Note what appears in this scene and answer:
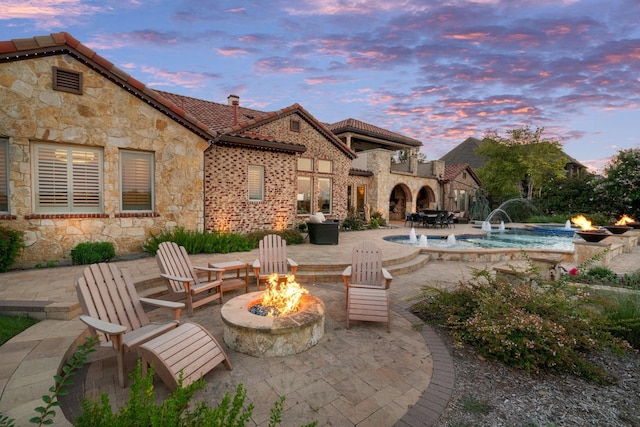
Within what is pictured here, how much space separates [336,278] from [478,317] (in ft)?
11.2

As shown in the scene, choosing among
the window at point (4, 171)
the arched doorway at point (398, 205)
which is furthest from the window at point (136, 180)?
the arched doorway at point (398, 205)

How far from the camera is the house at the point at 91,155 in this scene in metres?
6.55

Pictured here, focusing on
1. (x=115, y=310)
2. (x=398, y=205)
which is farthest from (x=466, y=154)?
(x=115, y=310)

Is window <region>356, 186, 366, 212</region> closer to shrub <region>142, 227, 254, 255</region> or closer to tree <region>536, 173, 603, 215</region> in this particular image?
shrub <region>142, 227, 254, 255</region>

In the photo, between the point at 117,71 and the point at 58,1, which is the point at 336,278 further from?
the point at 58,1

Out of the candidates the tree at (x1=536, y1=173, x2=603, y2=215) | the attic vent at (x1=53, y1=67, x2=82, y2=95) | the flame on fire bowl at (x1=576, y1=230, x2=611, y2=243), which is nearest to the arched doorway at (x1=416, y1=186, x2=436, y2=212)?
the tree at (x1=536, y1=173, x2=603, y2=215)

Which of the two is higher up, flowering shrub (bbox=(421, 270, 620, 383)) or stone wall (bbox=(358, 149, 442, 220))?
stone wall (bbox=(358, 149, 442, 220))

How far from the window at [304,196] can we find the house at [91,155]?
383 centimetres

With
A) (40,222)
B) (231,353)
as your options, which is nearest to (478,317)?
(231,353)

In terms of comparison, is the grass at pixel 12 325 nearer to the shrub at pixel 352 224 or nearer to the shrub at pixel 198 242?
the shrub at pixel 198 242

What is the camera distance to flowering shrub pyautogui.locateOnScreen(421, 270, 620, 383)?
333cm

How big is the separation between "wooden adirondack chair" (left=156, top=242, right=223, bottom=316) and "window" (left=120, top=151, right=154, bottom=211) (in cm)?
366

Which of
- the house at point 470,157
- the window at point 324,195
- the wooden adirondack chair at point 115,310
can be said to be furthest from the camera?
the house at point 470,157

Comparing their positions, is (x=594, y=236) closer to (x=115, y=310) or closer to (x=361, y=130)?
(x=115, y=310)
